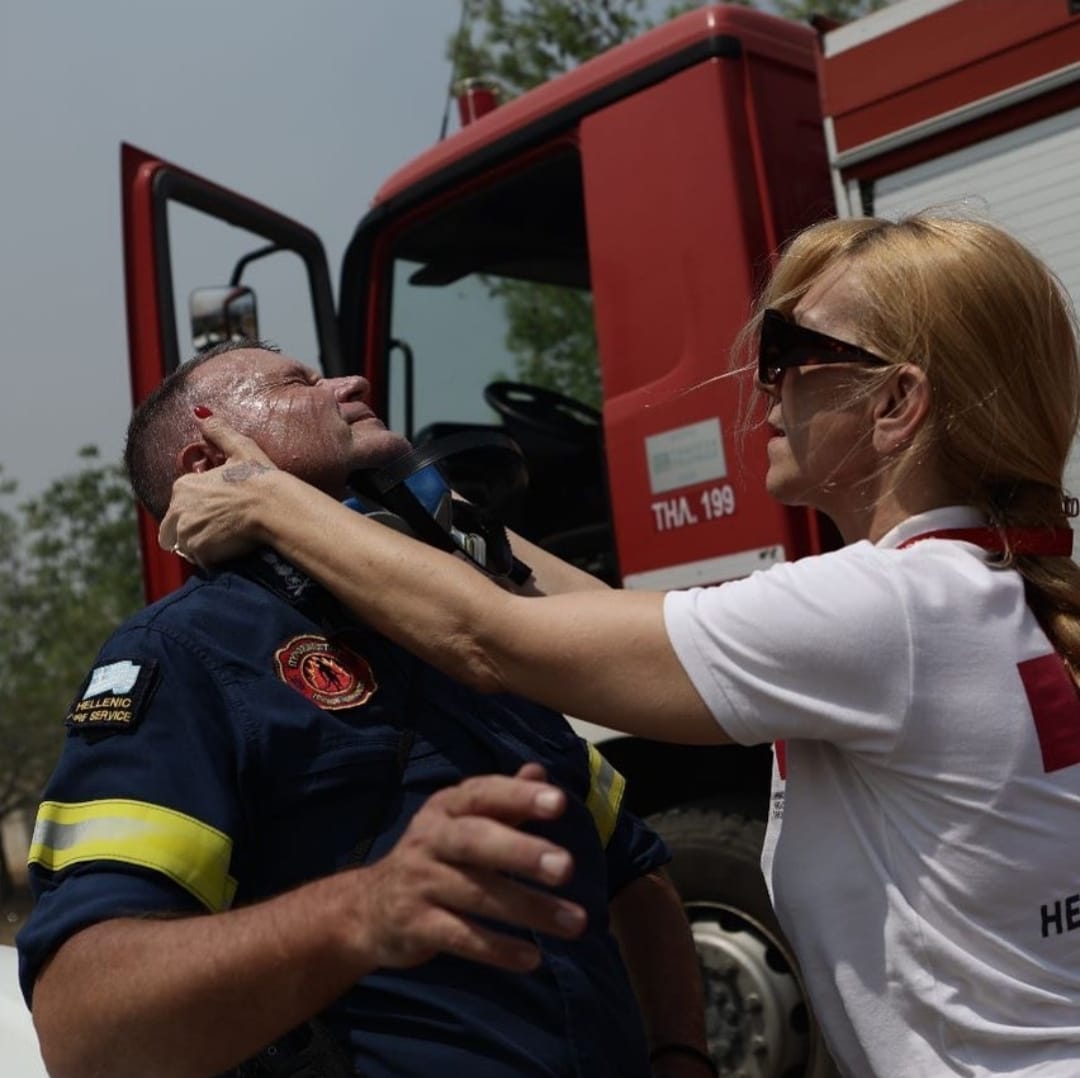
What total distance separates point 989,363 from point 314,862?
84 cm

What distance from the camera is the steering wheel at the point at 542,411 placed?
159 inches

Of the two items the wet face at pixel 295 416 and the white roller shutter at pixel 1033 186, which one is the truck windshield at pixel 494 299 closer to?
the white roller shutter at pixel 1033 186

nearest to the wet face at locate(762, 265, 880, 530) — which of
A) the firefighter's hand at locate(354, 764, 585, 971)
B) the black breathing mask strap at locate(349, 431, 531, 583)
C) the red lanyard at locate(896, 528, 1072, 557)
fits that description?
the red lanyard at locate(896, 528, 1072, 557)

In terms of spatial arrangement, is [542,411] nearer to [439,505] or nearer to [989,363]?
[439,505]

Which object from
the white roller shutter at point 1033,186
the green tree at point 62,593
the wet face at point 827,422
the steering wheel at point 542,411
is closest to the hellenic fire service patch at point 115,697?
the wet face at point 827,422

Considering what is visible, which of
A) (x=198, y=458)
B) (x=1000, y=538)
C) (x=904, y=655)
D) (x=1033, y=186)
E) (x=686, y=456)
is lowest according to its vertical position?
(x=904, y=655)

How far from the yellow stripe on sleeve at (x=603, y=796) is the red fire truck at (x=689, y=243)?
4.39 feet

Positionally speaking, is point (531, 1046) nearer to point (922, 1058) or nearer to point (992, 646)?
point (922, 1058)

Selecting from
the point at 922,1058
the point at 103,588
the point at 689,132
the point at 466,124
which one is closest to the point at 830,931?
the point at 922,1058

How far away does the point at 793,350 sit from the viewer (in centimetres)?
172

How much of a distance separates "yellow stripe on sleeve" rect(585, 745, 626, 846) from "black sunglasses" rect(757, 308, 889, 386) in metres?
0.54

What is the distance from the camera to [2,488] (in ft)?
48.3

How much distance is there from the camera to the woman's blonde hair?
1.61 metres

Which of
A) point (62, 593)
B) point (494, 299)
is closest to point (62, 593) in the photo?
point (62, 593)
